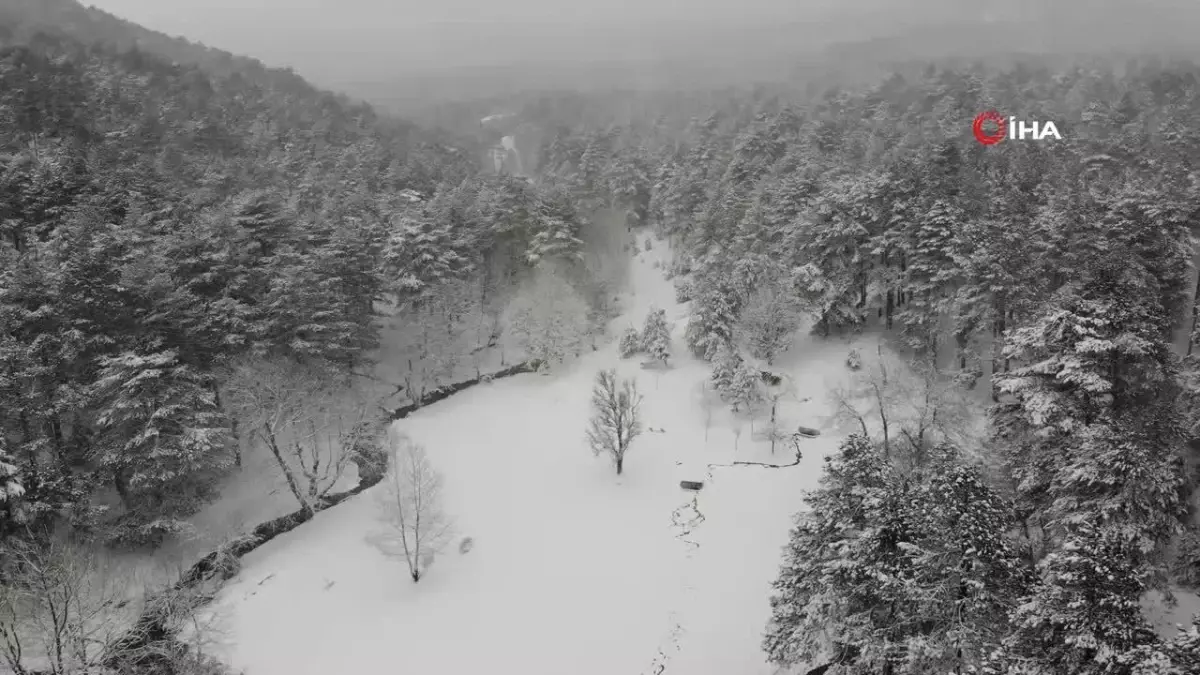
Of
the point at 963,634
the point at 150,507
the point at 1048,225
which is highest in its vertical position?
the point at 1048,225

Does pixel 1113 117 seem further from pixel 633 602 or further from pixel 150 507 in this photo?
pixel 150 507

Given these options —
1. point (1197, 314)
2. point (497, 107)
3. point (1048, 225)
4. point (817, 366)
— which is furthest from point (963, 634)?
point (497, 107)

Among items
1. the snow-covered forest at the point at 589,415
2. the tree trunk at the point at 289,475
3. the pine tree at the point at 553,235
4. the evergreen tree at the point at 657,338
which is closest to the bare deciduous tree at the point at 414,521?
the snow-covered forest at the point at 589,415

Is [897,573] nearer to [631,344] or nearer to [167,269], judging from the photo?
[631,344]

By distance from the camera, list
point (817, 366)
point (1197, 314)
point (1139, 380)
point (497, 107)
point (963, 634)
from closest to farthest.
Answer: point (963, 634)
point (1139, 380)
point (1197, 314)
point (817, 366)
point (497, 107)

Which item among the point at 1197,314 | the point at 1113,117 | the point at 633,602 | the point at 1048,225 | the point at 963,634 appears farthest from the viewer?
the point at 1113,117

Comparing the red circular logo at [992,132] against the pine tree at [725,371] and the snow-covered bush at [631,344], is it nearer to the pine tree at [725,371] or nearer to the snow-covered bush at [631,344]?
the pine tree at [725,371]

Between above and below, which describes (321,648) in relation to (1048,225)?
below
